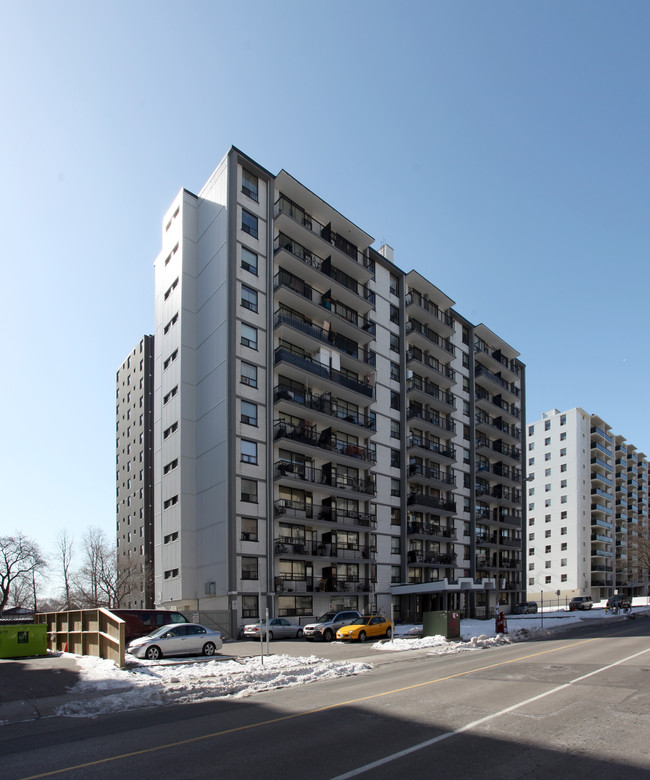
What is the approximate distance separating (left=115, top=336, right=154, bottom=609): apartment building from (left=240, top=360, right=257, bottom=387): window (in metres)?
34.5

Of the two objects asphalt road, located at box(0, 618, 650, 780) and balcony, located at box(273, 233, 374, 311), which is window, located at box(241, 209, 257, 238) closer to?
balcony, located at box(273, 233, 374, 311)

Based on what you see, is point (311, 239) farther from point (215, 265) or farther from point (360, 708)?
point (360, 708)

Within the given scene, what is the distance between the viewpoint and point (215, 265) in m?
42.3

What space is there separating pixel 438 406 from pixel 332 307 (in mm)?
17039

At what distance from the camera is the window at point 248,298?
4059cm

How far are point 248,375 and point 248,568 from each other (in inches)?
491

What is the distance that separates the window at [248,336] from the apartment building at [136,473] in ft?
114

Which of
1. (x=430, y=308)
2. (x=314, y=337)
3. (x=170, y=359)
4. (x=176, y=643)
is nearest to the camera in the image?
(x=176, y=643)

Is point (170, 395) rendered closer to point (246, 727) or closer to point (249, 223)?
point (249, 223)

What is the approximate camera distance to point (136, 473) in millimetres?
72812

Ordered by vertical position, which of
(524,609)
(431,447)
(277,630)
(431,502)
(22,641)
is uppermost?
(431,447)

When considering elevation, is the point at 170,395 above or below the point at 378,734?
above

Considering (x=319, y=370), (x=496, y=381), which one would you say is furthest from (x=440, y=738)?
(x=496, y=381)

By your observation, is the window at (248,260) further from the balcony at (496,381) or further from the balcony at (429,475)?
the balcony at (496,381)
